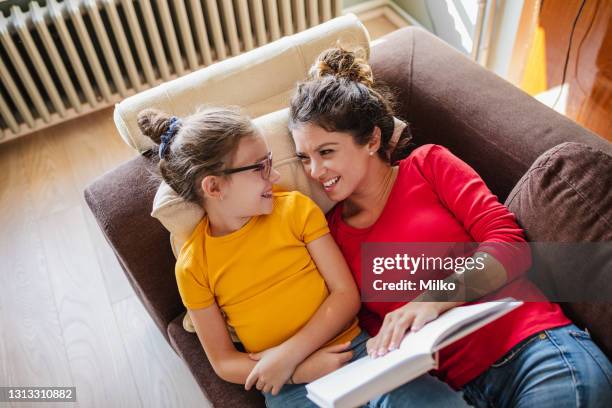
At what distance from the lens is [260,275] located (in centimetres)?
124

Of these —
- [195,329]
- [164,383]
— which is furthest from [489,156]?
[164,383]

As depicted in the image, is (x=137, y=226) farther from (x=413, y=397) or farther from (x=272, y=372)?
(x=413, y=397)

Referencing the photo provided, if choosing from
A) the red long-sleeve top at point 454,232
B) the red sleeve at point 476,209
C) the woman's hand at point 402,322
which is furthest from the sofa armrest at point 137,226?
the red sleeve at point 476,209

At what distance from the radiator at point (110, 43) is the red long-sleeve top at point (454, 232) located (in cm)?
157

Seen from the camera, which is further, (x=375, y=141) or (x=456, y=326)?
(x=375, y=141)

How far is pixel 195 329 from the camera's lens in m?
1.27

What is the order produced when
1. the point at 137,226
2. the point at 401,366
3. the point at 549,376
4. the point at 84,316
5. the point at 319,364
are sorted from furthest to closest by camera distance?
the point at 84,316 → the point at 137,226 → the point at 319,364 → the point at 549,376 → the point at 401,366

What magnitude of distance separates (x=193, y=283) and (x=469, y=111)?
87 cm

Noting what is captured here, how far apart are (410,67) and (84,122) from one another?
1.88 meters

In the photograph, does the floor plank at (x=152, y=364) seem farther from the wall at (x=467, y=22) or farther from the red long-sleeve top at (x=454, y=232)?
the wall at (x=467, y=22)

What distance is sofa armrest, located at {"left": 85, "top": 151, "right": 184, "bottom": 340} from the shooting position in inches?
50.2

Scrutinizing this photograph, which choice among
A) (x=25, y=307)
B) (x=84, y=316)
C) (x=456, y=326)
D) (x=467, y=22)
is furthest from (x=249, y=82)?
(x=467, y=22)

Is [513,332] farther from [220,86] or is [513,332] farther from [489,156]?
[220,86]

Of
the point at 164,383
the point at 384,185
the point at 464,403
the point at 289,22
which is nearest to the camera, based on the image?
the point at 464,403
